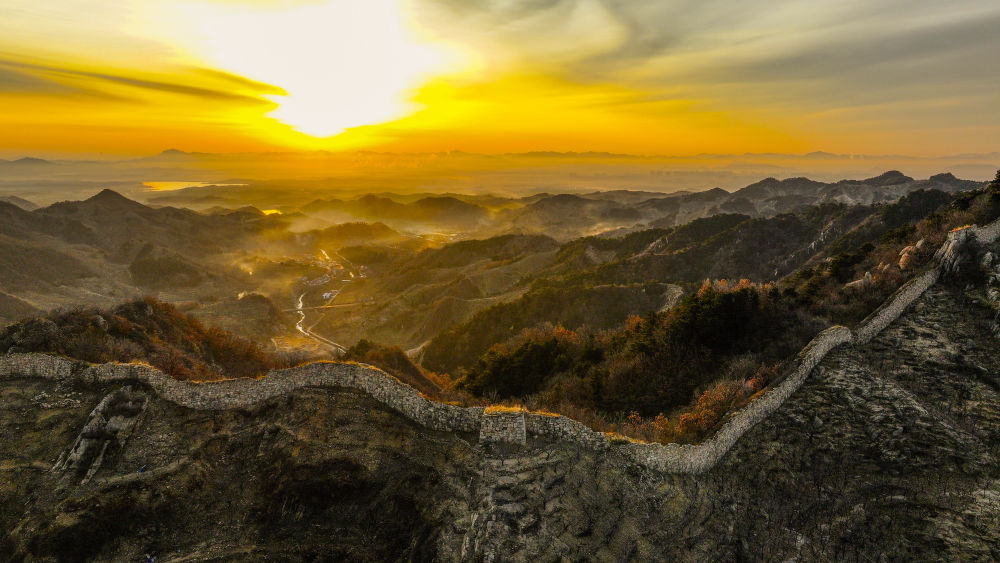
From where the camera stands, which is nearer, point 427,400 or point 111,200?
point 427,400

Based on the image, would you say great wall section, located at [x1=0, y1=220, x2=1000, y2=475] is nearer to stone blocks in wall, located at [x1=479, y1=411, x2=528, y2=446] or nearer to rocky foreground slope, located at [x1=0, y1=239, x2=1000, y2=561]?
stone blocks in wall, located at [x1=479, y1=411, x2=528, y2=446]

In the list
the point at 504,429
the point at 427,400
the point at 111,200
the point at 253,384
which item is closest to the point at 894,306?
the point at 504,429

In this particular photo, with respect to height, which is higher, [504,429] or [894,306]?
[894,306]

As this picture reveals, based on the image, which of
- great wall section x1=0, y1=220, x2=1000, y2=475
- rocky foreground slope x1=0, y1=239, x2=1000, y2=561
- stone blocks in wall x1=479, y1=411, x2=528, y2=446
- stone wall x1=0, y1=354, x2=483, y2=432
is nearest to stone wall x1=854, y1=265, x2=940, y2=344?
great wall section x1=0, y1=220, x2=1000, y2=475

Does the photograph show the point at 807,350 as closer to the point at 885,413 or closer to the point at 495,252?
the point at 885,413

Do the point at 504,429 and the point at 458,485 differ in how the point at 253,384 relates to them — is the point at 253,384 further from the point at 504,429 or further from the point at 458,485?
the point at 504,429

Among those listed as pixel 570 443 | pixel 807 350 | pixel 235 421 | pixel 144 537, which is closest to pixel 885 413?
pixel 807 350
